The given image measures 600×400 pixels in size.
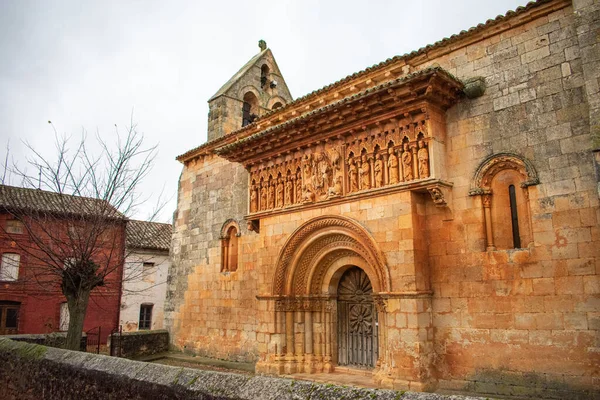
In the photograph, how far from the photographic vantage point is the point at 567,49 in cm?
742

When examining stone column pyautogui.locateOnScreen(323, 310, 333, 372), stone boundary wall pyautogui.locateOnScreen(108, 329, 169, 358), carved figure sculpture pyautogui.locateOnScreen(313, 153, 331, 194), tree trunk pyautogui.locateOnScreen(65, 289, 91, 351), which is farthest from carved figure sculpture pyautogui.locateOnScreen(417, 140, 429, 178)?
stone boundary wall pyautogui.locateOnScreen(108, 329, 169, 358)

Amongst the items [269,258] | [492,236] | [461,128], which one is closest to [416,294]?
[492,236]

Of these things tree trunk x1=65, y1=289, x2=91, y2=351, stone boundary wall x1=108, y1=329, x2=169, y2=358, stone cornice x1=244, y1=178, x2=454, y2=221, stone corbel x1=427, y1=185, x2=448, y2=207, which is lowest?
stone boundary wall x1=108, y1=329, x2=169, y2=358

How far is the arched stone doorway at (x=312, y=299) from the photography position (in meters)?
9.95

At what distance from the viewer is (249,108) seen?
54.0 feet

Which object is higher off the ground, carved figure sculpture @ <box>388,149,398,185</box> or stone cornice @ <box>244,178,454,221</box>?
carved figure sculpture @ <box>388,149,398,185</box>

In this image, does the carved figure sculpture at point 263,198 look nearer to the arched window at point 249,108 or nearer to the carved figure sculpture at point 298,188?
the carved figure sculpture at point 298,188

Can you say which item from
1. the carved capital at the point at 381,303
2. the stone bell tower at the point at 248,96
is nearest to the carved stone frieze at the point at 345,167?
the carved capital at the point at 381,303

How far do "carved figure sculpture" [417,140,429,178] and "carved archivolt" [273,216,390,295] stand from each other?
1543 mm

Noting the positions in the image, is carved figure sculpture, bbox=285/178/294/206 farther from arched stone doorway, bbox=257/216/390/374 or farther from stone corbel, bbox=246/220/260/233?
stone corbel, bbox=246/220/260/233

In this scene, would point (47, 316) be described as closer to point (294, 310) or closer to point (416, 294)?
point (294, 310)

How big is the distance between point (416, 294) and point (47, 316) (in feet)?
62.1

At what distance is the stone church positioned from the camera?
23.0 ft

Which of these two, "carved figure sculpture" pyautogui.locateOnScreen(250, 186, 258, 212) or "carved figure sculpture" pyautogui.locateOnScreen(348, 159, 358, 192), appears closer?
"carved figure sculpture" pyautogui.locateOnScreen(348, 159, 358, 192)
